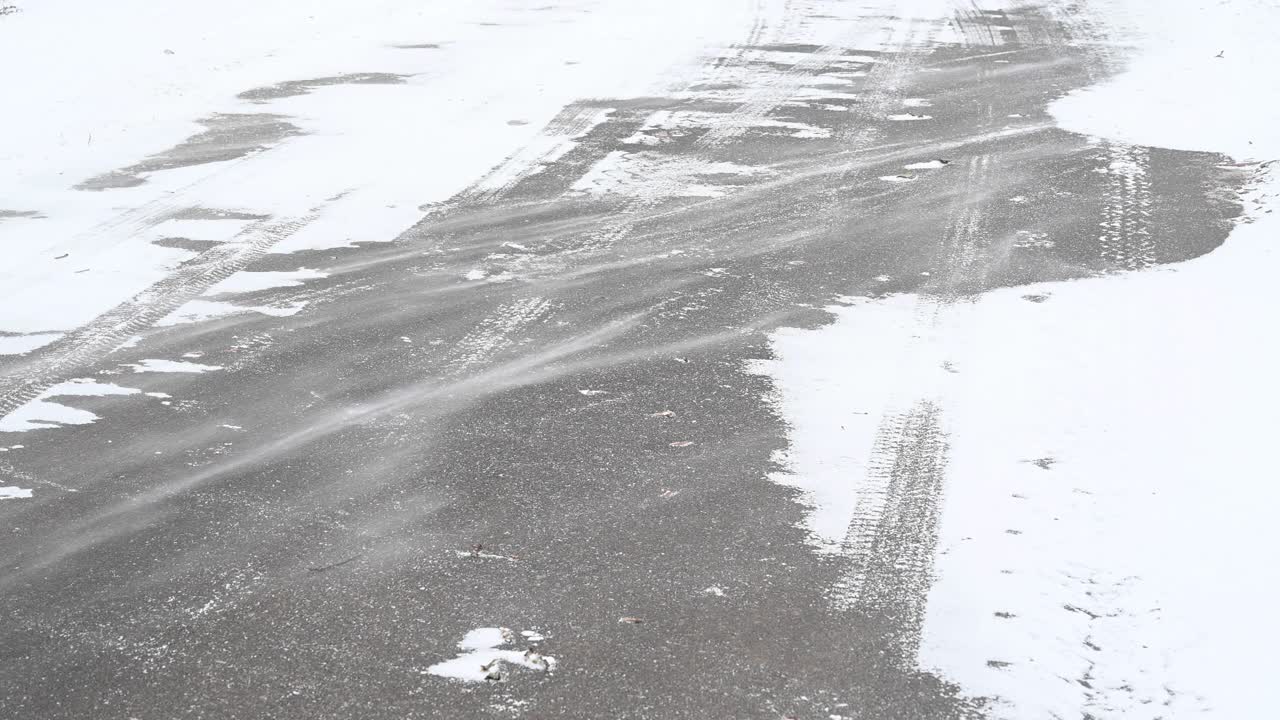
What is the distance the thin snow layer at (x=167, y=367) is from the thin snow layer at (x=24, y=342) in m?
0.55

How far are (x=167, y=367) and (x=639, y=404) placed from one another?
7.21 feet

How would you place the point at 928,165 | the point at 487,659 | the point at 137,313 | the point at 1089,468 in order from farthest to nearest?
the point at 928,165 < the point at 137,313 < the point at 1089,468 < the point at 487,659

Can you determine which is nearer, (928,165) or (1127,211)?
(1127,211)

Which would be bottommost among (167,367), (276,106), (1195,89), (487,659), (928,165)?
(487,659)

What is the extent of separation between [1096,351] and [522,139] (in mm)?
4965

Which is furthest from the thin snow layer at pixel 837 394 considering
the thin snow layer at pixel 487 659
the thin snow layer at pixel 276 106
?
the thin snow layer at pixel 276 106

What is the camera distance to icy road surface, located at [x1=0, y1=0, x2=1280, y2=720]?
11.0ft

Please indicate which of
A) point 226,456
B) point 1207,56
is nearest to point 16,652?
point 226,456

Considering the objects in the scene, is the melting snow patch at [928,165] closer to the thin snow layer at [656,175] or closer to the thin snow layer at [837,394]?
the thin snow layer at [656,175]

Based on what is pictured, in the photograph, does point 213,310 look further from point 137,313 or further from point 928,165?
point 928,165

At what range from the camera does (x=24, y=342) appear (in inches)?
216

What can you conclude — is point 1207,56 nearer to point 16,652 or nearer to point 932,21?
point 932,21

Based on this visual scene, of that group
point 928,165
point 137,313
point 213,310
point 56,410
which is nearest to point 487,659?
point 56,410

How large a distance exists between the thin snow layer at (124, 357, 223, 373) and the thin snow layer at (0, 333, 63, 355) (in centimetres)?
55
